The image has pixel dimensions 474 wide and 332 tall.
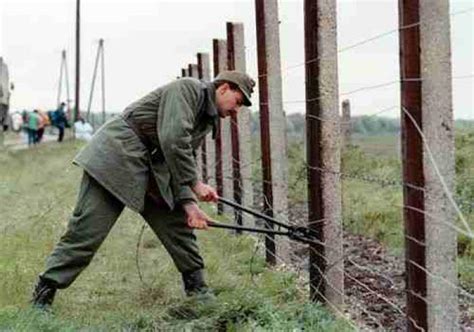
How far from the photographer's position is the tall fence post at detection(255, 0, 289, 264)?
754cm

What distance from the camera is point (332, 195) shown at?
18.9ft

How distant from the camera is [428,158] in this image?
4082mm

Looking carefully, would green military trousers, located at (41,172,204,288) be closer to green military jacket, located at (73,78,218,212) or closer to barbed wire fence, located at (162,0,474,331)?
green military jacket, located at (73,78,218,212)

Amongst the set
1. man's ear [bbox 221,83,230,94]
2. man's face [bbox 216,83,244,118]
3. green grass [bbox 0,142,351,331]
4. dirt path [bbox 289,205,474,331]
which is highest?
man's ear [bbox 221,83,230,94]

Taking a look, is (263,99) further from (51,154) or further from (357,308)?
(51,154)

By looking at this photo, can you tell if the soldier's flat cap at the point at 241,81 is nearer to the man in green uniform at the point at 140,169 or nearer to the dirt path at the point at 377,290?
the man in green uniform at the point at 140,169

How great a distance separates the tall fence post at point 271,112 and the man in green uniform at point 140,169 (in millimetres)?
1417

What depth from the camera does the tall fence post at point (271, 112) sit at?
24.7 ft

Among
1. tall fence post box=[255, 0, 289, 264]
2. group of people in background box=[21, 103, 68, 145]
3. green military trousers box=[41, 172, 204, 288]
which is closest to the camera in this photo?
green military trousers box=[41, 172, 204, 288]

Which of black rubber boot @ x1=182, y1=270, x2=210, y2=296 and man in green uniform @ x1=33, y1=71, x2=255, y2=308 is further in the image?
black rubber boot @ x1=182, y1=270, x2=210, y2=296

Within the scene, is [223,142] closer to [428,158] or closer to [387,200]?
[387,200]

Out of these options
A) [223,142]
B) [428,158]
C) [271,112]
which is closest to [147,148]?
[271,112]

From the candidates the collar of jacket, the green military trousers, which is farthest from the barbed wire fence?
the green military trousers

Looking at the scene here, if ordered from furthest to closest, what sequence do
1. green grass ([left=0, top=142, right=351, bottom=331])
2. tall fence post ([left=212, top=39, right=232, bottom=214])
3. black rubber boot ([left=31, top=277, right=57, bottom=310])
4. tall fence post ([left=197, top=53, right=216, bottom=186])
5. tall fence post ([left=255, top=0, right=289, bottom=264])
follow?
tall fence post ([left=197, top=53, right=216, bottom=186]) → tall fence post ([left=212, top=39, right=232, bottom=214]) → tall fence post ([left=255, top=0, right=289, bottom=264]) → black rubber boot ([left=31, top=277, right=57, bottom=310]) → green grass ([left=0, top=142, right=351, bottom=331])
